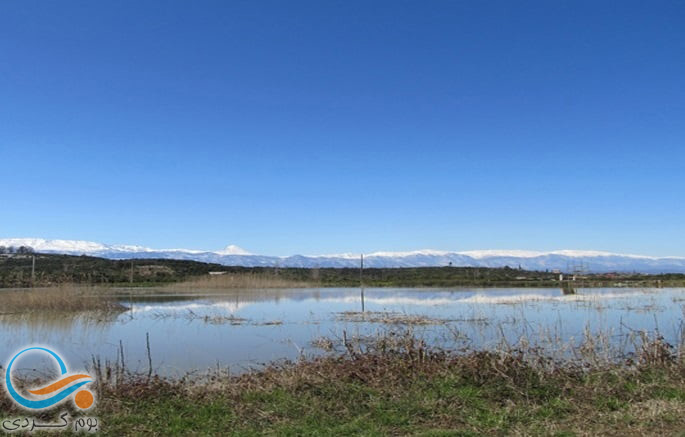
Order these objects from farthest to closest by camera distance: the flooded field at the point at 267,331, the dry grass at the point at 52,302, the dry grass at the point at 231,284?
the dry grass at the point at 231,284 < the dry grass at the point at 52,302 < the flooded field at the point at 267,331

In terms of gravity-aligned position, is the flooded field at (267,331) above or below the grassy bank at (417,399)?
below

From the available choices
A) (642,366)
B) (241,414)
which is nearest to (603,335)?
(642,366)

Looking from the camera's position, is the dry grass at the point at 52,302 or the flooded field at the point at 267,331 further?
the dry grass at the point at 52,302

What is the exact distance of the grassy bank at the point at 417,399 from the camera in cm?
502

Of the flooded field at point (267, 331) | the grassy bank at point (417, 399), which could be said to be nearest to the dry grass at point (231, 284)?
the flooded field at point (267, 331)

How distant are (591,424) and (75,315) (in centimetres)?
1822

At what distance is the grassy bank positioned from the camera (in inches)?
198

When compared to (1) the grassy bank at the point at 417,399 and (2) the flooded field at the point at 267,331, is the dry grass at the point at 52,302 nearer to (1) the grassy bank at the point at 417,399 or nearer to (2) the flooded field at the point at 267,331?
(2) the flooded field at the point at 267,331
